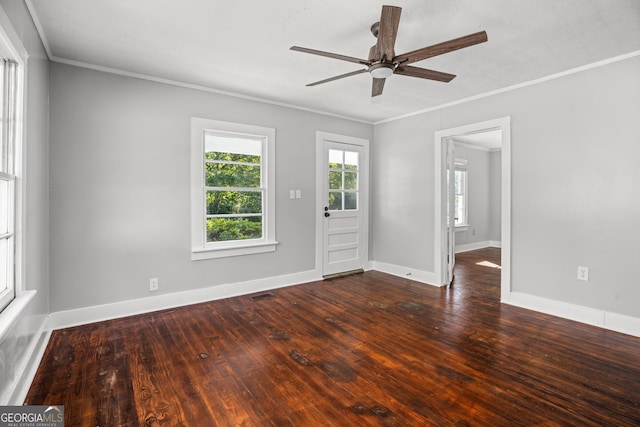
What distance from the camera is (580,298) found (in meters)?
3.09

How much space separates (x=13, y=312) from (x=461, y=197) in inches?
303

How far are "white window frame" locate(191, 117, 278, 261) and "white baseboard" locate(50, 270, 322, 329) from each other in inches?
16.6

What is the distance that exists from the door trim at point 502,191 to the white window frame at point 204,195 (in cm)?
232

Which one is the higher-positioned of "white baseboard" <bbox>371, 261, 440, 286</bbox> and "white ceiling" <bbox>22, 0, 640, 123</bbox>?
"white ceiling" <bbox>22, 0, 640, 123</bbox>

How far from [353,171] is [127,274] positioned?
347cm

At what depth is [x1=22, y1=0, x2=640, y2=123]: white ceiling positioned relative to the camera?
2104 mm

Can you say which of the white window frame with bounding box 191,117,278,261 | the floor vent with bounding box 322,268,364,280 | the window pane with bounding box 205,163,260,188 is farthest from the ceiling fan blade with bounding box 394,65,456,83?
the floor vent with bounding box 322,268,364,280

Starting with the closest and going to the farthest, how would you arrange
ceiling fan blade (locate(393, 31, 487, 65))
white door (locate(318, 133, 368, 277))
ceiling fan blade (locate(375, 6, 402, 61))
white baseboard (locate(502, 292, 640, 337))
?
ceiling fan blade (locate(375, 6, 402, 61)) → ceiling fan blade (locate(393, 31, 487, 65)) → white baseboard (locate(502, 292, 640, 337)) → white door (locate(318, 133, 368, 277))

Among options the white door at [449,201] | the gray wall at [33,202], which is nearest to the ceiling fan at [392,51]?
the gray wall at [33,202]

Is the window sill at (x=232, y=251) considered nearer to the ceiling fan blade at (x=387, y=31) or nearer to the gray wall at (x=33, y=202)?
the gray wall at (x=33, y=202)

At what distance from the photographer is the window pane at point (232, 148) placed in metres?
3.76

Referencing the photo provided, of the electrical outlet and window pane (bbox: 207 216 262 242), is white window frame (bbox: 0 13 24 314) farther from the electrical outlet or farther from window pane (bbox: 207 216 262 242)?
the electrical outlet

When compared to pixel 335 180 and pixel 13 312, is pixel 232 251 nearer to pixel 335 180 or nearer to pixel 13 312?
pixel 335 180

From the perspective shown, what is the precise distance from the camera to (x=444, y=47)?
1.99 metres
